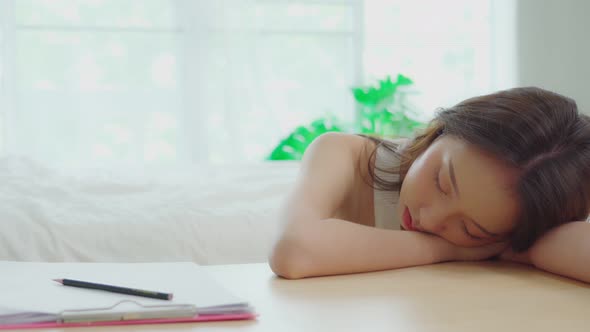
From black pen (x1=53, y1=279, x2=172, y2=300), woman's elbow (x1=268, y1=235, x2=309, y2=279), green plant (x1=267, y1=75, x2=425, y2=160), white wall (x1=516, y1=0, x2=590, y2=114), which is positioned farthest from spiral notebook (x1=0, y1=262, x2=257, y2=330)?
white wall (x1=516, y1=0, x2=590, y2=114)

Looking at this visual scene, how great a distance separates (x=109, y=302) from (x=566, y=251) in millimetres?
696

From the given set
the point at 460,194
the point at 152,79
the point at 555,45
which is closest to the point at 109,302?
the point at 460,194

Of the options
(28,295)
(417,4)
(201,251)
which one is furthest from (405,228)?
(417,4)

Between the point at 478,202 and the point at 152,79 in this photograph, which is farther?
the point at 152,79

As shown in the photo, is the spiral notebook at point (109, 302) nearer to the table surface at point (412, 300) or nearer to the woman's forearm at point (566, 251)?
the table surface at point (412, 300)

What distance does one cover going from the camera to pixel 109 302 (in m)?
0.75

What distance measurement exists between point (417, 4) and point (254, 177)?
2.91 meters

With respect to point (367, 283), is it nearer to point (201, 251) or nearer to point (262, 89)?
point (201, 251)

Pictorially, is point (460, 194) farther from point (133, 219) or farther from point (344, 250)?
point (133, 219)

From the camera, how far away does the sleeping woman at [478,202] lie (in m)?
1.08

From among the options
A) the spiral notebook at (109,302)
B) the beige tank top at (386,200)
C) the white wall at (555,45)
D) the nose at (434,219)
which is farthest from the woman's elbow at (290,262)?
the white wall at (555,45)

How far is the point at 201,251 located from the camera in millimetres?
1469

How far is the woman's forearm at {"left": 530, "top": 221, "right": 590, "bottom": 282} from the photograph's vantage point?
105cm

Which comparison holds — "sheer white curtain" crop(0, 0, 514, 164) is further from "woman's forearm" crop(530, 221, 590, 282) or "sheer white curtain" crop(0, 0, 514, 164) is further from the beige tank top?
"woman's forearm" crop(530, 221, 590, 282)
